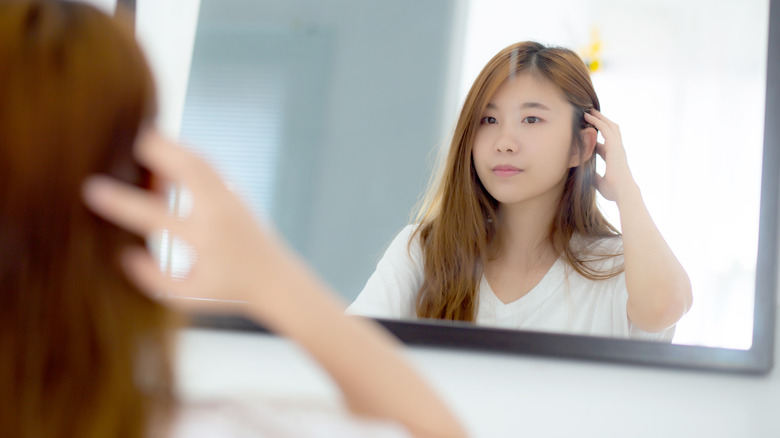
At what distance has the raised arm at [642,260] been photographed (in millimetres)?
948

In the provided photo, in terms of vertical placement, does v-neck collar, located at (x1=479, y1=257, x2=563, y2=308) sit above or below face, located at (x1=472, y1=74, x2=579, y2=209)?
below

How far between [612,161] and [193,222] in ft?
2.57

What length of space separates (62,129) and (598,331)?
0.80 metres

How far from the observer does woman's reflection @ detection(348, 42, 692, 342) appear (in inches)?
38.0

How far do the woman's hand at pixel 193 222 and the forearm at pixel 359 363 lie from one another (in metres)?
0.04

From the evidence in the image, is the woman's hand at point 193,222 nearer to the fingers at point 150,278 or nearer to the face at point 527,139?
the fingers at point 150,278


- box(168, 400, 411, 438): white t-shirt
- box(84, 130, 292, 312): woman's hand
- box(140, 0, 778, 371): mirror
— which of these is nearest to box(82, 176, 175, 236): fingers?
box(84, 130, 292, 312): woman's hand

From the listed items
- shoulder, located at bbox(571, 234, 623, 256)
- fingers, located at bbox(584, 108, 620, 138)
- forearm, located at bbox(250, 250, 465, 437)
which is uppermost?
fingers, located at bbox(584, 108, 620, 138)

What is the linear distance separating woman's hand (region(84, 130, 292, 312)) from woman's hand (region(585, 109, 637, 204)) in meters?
0.73

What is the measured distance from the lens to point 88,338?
→ 0.39 metres

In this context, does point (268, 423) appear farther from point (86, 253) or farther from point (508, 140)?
point (508, 140)

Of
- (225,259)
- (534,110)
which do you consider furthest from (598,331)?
(225,259)

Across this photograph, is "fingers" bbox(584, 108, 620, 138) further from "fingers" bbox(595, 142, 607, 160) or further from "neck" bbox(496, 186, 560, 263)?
"neck" bbox(496, 186, 560, 263)

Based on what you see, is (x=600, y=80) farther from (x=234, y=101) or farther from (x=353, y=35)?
(x=234, y=101)
